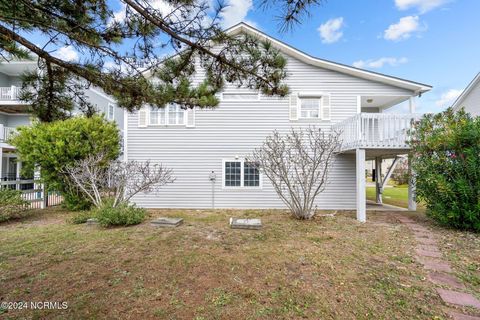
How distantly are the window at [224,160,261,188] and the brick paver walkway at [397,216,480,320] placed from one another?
5.09 m

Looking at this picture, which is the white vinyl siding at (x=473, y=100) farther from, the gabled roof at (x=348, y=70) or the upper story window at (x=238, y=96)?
the upper story window at (x=238, y=96)

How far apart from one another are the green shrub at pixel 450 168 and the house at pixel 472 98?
32.4ft

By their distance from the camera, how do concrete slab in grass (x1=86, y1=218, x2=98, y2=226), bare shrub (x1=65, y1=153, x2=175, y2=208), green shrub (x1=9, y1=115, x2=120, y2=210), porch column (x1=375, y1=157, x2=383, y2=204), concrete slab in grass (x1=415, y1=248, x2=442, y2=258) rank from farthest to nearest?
porch column (x1=375, y1=157, x2=383, y2=204) < green shrub (x1=9, y1=115, x2=120, y2=210) < bare shrub (x1=65, y1=153, x2=175, y2=208) < concrete slab in grass (x1=86, y1=218, x2=98, y2=226) < concrete slab in grass (x1=415, y1=248, x2=442, y2=258)

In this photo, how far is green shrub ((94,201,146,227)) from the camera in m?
5.85

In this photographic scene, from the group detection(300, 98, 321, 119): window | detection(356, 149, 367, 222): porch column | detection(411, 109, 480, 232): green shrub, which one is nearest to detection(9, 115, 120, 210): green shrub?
detection(300, 98, 321, 119): window

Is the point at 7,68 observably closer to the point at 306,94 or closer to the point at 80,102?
the point at 80,102

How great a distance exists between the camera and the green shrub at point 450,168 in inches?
219

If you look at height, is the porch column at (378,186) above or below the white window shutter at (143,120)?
below

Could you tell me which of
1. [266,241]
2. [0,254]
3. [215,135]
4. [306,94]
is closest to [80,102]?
[0,254]

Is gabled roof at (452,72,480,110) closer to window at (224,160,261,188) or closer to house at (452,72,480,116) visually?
house at (452,72,480,116)

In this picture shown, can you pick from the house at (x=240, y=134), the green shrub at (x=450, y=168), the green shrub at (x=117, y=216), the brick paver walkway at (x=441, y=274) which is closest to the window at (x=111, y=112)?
the house at (x=240, y=134)

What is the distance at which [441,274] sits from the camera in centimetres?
352

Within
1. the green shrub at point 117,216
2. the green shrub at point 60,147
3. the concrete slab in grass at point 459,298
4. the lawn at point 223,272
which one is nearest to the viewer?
the lawn at point 223,272

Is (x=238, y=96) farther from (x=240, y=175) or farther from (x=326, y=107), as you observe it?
(x=326, y=107)
